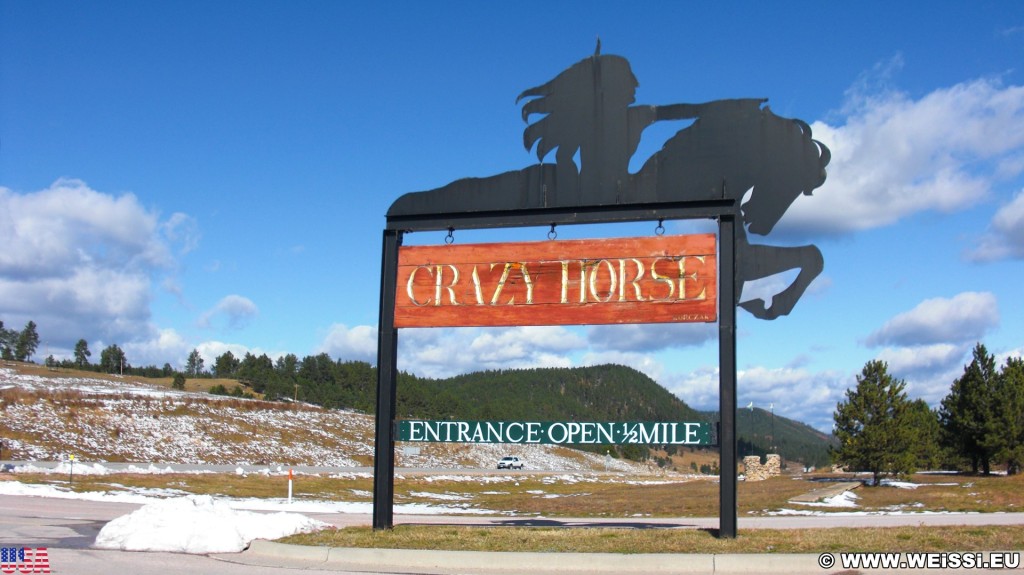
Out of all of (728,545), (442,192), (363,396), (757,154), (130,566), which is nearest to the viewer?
(130,566)

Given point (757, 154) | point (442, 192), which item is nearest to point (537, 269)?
point (442, 192)

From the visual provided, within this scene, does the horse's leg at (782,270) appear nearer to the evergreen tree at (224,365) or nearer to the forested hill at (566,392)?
the forested hill at (566,392)

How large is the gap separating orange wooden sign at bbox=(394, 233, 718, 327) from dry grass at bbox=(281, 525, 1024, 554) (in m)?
2.98

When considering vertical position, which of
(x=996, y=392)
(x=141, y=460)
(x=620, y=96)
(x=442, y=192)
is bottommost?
(x=141, y=460)

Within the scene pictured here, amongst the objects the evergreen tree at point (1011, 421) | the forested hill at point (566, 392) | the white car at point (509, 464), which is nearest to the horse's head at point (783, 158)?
the evergreen tree at point (1011, 421)

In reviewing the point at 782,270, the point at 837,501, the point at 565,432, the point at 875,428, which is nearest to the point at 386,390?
the point at 565,432

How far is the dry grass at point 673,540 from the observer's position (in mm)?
10188

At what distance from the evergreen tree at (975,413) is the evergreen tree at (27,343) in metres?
159

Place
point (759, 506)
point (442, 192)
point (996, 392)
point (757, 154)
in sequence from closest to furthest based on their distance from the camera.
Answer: point (757, 154)
point (442, 192)
point (759, 506)
point (996, 392)

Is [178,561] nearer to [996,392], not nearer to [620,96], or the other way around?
[620,96]

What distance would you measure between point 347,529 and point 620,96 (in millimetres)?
7663

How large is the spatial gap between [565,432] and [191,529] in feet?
17.4

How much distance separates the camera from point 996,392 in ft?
130

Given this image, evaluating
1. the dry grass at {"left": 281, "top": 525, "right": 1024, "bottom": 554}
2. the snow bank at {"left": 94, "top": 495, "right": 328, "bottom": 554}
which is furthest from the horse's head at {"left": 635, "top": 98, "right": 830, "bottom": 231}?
the snow bank at {"left": 94, "top": 495, "right": 328, "bottom": 554}
